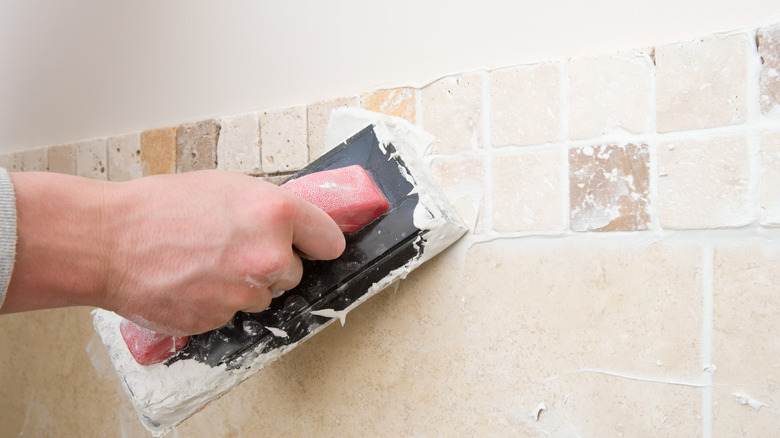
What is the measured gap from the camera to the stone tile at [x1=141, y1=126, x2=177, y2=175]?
56.3 inches

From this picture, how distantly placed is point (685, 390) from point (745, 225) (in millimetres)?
253

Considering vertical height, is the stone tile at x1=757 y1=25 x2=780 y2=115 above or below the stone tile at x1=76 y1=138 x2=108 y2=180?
above

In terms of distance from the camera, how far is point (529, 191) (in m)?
0.93

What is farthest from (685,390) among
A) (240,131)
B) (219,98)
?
(219,98)

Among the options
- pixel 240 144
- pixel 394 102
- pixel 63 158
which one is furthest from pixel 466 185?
pixel 63 158

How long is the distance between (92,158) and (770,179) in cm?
165

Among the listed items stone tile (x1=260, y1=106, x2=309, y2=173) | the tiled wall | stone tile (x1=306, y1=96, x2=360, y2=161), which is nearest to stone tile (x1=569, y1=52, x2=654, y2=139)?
the tiled wall

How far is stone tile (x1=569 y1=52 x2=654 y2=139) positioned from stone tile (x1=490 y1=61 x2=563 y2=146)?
0.03 metres

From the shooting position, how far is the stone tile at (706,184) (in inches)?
30.3

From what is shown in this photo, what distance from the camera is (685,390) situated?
A: 808 mm

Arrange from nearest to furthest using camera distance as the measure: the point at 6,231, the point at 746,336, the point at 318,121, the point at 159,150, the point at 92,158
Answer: the point at 6,231, the point at 746,336, the point at 318,121, the point at 159,150, the point at 92,158

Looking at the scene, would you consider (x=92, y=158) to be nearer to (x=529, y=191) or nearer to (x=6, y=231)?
(x=6, y=231)

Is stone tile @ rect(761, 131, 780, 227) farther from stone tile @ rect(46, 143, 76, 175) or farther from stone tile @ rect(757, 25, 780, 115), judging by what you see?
stone tile @ rect(46, 143, 76, 175)

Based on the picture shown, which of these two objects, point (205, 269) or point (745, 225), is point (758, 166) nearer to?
point (745, 225)
